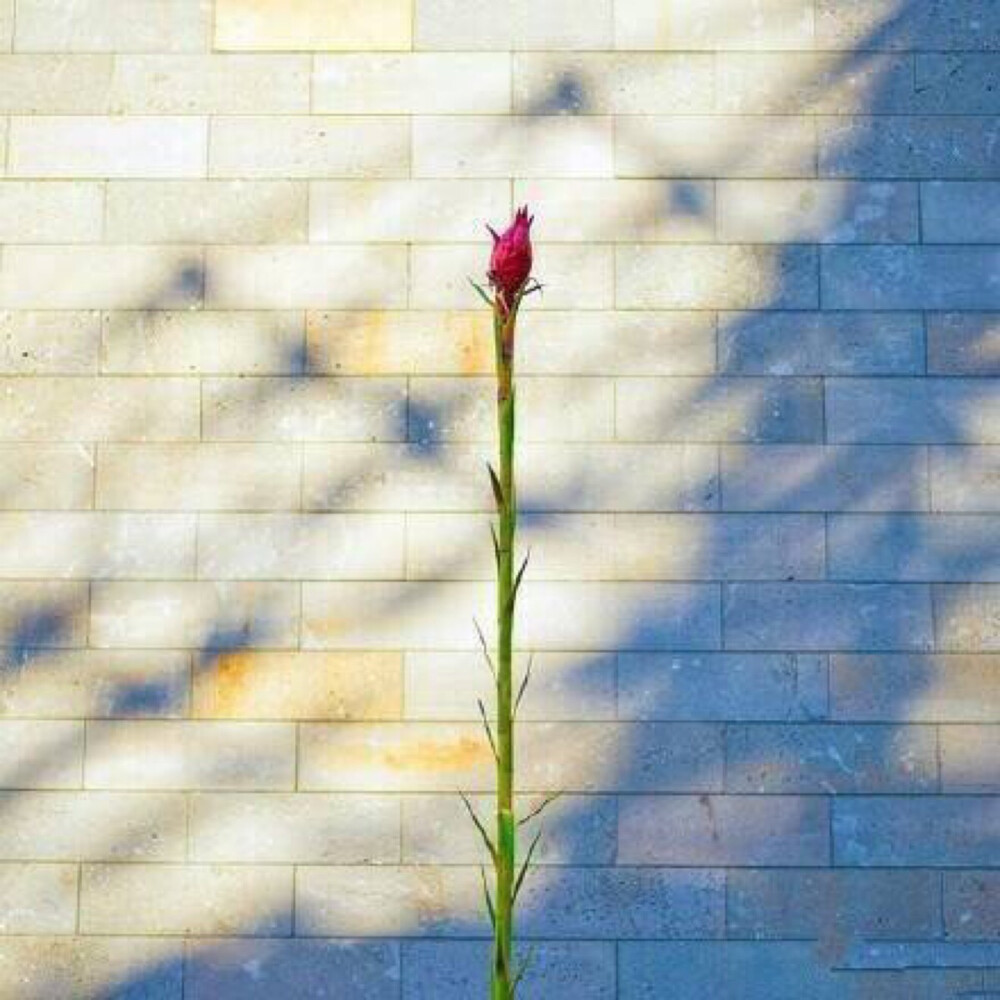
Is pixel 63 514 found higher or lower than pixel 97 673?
higher

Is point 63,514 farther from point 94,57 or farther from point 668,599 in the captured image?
point 668,599

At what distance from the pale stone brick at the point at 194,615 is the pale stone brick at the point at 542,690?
1.29ft

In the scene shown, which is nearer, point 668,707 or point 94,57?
point 668,707

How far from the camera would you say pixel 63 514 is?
394 centimetres

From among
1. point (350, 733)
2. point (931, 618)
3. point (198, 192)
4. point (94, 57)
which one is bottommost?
point (350, 733)

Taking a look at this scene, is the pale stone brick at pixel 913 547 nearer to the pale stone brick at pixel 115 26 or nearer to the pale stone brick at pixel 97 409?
the pale stone brick at pixel 97 409

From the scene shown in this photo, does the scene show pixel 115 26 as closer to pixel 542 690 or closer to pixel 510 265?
pixel 542 690

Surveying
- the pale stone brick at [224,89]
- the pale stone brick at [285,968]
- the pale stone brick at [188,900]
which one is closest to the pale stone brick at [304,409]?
the pale stone brick at [224,89]

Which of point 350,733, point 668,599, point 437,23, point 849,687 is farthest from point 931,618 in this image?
point 437,23

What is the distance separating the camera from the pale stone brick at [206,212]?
4.03 metres

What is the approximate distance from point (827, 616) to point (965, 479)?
0.54 metres

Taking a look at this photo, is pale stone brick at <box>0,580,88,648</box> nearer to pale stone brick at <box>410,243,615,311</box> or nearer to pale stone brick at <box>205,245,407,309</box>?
pale stone brick at <box>205,245,407,309</box>

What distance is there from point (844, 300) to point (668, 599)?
0.97 meters

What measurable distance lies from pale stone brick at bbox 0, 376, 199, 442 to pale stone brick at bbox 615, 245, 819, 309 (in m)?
1.28
